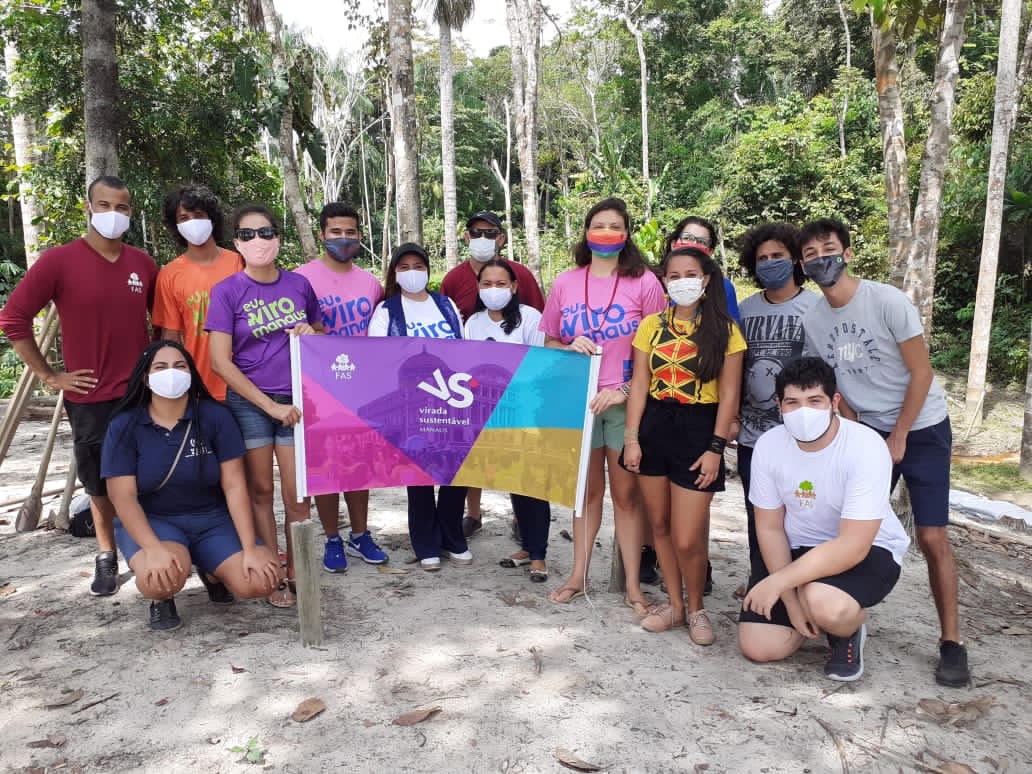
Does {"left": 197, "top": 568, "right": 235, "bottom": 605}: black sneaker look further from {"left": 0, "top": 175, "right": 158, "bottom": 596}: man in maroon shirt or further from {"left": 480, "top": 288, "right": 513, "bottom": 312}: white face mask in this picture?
{"left": 480, "top": 288, "right": 513, "bottom": 312}: white face mask

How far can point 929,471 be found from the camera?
11.1 ft

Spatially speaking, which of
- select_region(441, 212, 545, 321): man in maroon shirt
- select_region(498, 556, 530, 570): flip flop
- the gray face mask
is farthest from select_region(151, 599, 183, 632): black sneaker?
the gray face mask

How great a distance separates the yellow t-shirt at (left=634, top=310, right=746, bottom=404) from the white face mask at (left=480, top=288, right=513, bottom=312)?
973 millimetres

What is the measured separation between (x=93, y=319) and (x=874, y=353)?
407 centimetres

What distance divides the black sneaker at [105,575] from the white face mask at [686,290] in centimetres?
349

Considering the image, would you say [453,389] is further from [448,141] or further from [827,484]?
[448,141]

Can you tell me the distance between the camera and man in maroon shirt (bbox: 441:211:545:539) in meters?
4.66

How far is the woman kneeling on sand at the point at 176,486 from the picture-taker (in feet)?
11.5

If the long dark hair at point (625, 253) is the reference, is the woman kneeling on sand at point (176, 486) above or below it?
below

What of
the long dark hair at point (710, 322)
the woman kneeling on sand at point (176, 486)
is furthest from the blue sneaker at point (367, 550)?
the long dark hair at point (710, 322)

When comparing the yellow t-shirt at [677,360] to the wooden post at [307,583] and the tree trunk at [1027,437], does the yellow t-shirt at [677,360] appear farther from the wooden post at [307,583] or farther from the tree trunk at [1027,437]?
the tree trunk at [1027,437]

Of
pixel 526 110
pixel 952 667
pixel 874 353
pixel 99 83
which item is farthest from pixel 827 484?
pixel 526 110

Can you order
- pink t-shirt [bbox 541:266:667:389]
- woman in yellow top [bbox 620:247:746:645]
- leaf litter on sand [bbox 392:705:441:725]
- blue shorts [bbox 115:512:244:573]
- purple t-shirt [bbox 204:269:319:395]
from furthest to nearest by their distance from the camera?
pink t-shirt [bbox 541:266:667:389]
purple t-shirt [bbox 204:269:319:395]
blue shorts [bbox 115:512:244:573]
woman in yellow top [bbox 620:247:746:645]
leaf litter on sand [bbox 392:705:441:725]

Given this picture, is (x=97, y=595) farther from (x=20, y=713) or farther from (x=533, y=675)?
(x=533, y=675)
